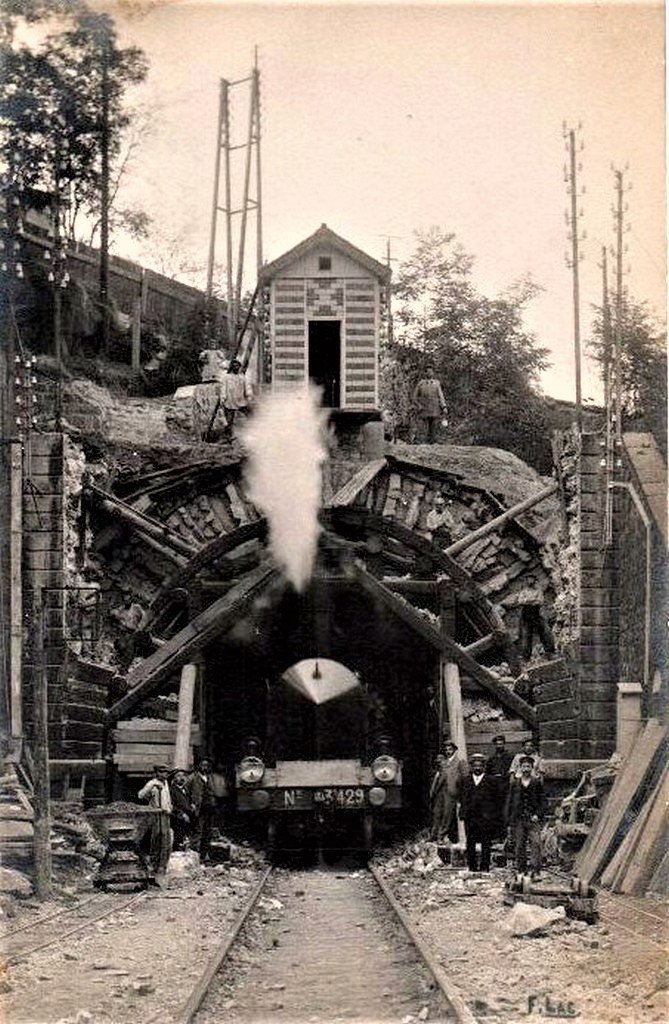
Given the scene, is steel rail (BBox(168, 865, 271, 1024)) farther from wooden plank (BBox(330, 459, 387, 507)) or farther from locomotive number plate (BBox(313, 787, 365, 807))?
wooden plank (BBox(330, 459, 387, 507))

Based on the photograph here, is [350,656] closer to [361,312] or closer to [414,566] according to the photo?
[414,566]

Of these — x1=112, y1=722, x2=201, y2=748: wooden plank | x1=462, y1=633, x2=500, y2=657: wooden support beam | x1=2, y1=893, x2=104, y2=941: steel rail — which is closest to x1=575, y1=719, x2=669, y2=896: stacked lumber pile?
x1=462, y1=633, x2=500, y2=657: wooden support beam

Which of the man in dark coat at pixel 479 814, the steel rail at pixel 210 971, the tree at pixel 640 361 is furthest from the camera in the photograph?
the man in dark coat at pixel 479 814

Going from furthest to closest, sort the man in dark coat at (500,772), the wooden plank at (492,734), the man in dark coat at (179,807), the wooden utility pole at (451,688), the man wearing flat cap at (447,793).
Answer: the wooden plank at (492,734) < the wooden utility pole at (451,688) < the man wearing flat cap at (447,793) < the man in dark coat at (500,772) < the man in dark coat at (179,807)

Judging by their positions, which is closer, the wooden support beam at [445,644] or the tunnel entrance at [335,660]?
the wooden support beam at [445,644]

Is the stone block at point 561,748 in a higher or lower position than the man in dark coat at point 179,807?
higher

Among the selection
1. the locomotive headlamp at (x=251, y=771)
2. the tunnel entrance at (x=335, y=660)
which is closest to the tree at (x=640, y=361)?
the tunnel entrance at (x=335, y=660)

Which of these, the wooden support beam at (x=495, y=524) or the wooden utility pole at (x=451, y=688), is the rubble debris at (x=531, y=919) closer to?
the wooden utility pole at (x=451, y=688)
